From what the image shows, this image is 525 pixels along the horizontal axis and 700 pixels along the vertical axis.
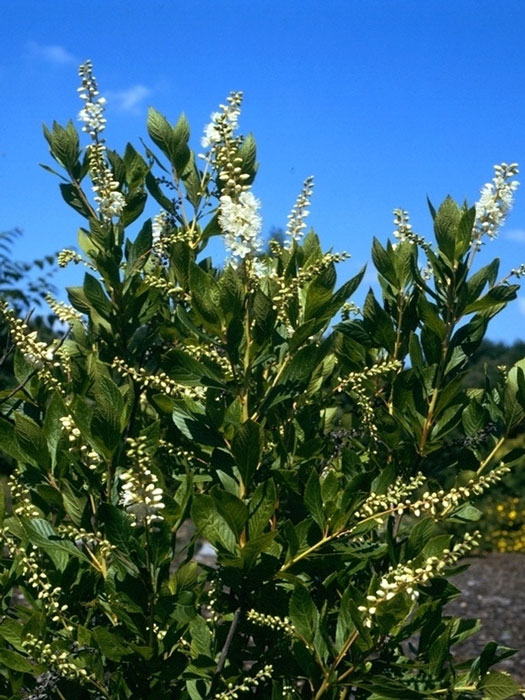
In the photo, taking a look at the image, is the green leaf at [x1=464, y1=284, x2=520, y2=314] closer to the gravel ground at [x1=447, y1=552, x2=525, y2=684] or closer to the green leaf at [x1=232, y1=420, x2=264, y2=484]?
the green leaf at [x1=232, y1=420, x2=264, y2=484]

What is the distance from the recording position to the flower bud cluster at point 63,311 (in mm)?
3230

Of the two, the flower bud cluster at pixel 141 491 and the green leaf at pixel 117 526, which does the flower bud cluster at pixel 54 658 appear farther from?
the flower bud cluster at pixel 141 491

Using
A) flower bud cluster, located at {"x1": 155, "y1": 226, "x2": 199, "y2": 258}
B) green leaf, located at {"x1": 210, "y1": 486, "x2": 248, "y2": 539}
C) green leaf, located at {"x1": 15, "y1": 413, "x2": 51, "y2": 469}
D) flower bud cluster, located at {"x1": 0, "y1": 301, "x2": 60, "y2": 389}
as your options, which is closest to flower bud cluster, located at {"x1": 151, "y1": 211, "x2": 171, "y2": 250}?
flower bud cluster, located at {"x1": 155, "y1": 226, "x2": 199, "y2": 258}

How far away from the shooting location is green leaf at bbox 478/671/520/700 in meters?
2.66

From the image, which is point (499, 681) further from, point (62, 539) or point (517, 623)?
point (517, 623)

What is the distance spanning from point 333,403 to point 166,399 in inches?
32.0

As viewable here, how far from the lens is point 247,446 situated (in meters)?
2.42

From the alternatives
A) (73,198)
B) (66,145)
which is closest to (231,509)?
(73,198)

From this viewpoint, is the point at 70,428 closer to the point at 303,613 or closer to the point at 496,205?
the point at 303,613

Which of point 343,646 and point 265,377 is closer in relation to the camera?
point 343,646

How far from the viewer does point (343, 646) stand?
98.7 inches

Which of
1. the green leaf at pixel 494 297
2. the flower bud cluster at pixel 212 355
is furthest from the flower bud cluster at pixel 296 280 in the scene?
the green leaf at pixel 494 297

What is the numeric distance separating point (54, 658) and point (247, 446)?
29.6 inches

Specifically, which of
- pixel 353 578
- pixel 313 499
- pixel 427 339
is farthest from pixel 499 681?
pixel 427 339
